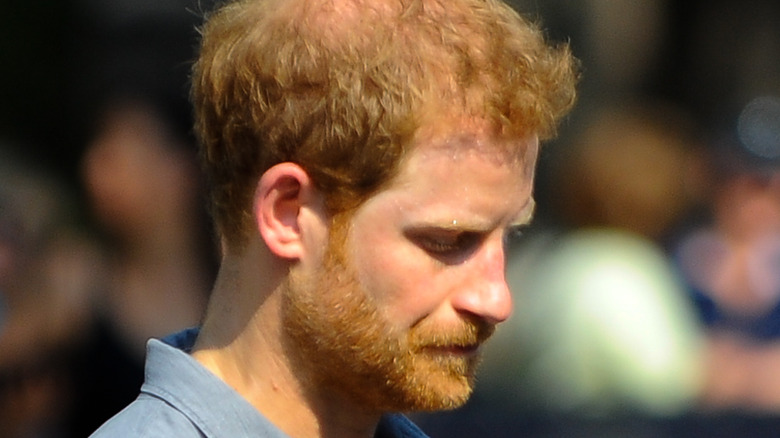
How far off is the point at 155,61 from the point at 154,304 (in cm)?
113

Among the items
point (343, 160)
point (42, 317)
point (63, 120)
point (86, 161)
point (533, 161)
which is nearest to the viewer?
point (343, 160)

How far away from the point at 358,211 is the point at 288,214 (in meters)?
0.11

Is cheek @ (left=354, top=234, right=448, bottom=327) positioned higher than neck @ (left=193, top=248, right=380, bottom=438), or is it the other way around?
cheek @ (left=354, top=234, right=448, bottom=327)

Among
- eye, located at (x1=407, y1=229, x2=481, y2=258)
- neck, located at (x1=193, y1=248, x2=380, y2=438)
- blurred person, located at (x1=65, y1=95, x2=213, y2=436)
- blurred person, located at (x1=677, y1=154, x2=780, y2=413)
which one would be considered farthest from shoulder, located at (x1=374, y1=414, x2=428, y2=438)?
blurred person, located at (x1=677, y1=154, x2=780, y2=413)

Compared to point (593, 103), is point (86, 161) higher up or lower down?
higher up

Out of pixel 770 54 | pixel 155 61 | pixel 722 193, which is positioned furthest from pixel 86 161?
pixel 770 54

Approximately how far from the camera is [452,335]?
2.08 m

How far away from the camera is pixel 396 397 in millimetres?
2084

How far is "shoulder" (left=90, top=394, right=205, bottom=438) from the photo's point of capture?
192cm

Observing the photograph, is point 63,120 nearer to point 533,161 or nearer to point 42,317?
point 42,317

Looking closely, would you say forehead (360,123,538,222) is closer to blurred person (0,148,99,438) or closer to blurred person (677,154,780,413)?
blurred person (0,148,99,438)

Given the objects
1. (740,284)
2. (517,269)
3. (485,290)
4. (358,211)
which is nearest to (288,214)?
(358,211)

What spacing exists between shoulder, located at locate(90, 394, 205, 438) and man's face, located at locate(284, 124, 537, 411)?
22 centimetres

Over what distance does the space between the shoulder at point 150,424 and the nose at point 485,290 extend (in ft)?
1.49
